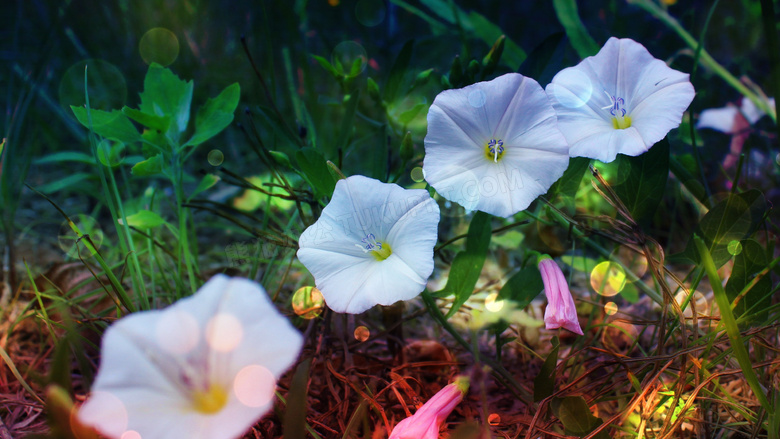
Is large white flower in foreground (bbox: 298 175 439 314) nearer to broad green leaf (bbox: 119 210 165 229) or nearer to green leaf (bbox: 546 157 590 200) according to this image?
green leaf (bbox: 546 157 590 200)

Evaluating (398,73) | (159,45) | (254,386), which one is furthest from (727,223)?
(159,45)

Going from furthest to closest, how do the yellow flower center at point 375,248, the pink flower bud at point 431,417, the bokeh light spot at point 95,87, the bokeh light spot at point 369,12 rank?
the bokeh light spot at point 369,12
the bokeh light spot at point 95,87
the yellow flower center at point 375,248
the pink flower bud at point 431,417

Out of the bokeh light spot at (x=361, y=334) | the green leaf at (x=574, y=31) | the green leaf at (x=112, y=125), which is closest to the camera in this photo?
the green leaf at (x=112, y=125)

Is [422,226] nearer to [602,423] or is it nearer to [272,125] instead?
[602,423]

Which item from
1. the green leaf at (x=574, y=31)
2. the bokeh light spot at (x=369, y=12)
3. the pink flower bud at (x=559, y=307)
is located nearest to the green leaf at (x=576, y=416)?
the pink flower bud at (x=559, y=307)

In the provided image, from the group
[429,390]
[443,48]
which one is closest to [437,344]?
[429,390]

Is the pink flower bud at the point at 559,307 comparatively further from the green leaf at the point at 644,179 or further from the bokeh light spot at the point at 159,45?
the bokeh light spot at the point at 159,45

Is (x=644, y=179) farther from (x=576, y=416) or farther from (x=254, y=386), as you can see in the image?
(x=254, y=386)

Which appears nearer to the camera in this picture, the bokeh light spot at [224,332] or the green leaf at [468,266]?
the bokeh light spot at [224,332]
